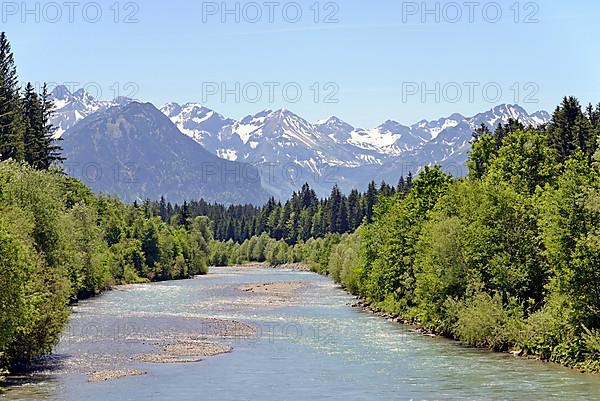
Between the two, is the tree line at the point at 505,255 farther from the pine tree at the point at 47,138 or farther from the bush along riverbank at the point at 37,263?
the pine tree at the point at 47,138

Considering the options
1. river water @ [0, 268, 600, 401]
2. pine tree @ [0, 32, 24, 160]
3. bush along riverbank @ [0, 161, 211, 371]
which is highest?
pine tree @ [0, 32, 24, 160]

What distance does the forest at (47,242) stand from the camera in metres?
42.4

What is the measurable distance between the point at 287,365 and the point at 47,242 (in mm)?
19555

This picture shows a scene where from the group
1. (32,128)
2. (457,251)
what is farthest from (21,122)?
(457,251)

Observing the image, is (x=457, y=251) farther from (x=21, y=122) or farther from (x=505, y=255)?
(x=21, y=122)

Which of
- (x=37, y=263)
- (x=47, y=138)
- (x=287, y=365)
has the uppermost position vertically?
(x=47, y=138)

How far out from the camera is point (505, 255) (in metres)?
59.7

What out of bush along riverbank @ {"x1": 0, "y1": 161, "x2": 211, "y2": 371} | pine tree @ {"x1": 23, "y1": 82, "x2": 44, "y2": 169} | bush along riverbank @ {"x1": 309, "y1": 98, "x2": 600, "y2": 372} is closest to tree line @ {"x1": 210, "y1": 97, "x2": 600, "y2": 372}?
bush along riverbank @ {"x1": 309, "y1": 98, "x2": 600, "y2": 372}

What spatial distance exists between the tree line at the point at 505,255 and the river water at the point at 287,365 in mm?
2100

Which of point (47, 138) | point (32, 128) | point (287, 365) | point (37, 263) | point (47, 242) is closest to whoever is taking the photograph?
point (37, 263)

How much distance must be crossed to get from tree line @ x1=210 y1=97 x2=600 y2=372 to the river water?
2100 mm

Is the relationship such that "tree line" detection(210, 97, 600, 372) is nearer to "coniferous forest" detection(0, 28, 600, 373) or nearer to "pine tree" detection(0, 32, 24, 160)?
"coniferous forest" detection(0, 28, 600, 373)

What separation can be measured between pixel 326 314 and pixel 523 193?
2447 centimetres

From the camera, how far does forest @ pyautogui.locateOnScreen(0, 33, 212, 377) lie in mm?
42438
